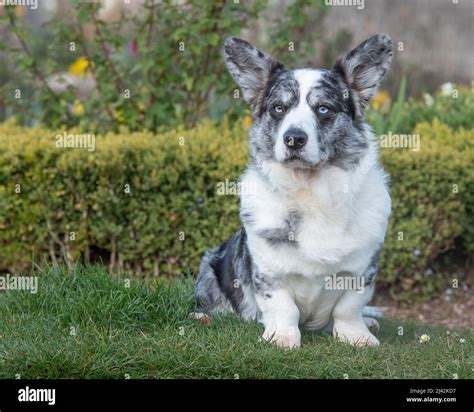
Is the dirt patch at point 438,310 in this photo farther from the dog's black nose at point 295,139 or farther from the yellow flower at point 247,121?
the dog's black nose at point 295,139

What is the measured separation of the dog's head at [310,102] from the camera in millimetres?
4418

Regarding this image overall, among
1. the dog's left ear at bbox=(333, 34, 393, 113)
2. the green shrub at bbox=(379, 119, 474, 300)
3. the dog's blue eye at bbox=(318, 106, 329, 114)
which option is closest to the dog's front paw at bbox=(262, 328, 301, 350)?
the dog's blue eye at bbox=(318, 106, 329, 114)

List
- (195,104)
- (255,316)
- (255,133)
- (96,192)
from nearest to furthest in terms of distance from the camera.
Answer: (255,133) < (255,316) < (96,192) < (195,104)

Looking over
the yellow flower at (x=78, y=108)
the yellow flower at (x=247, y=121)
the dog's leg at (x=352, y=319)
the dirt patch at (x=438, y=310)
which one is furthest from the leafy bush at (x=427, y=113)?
the dog's leg at (x=352, y=319)

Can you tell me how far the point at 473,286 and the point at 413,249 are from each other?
0.78 metres

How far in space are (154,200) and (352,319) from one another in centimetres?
236

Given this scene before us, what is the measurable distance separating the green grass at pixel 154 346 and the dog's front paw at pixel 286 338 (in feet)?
0.25

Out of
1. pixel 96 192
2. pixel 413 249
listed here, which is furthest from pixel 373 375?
pixel 96 192

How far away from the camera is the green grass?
436 cm

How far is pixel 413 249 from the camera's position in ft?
22.0

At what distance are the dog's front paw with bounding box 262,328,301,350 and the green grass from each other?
0.07 m

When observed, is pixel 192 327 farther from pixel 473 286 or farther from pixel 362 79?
pixel 473 286

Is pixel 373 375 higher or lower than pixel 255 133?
lower

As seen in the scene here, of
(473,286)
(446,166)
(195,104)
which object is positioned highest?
(195,104)
